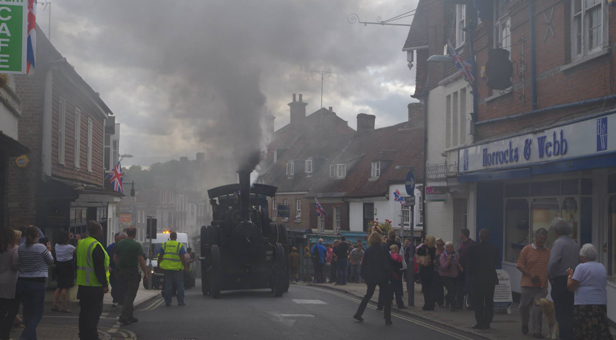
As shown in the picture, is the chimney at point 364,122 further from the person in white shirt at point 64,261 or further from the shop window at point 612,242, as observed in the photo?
the person in white shirt at point 64,261

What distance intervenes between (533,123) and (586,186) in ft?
6.99

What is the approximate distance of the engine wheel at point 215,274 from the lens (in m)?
16.5

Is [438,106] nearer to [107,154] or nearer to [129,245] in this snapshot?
[129,245]

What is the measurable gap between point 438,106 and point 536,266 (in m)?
12.6

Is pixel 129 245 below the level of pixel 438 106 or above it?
below

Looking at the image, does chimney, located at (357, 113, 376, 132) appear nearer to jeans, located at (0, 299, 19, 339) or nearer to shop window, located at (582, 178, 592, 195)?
shop window, located at (582, 178, 592, 195)

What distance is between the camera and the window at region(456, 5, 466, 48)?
65.4 feet

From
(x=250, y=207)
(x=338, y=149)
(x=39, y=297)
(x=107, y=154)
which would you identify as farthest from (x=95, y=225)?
(x=338, y=149)

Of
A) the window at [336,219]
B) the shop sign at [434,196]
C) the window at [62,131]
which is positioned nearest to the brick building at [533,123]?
the shop sign at [434,196]

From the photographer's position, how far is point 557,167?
12656mm

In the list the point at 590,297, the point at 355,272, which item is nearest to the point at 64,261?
the point at 590,297

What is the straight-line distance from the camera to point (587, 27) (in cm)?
1278

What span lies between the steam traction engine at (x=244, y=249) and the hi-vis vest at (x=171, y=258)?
5.95 feet

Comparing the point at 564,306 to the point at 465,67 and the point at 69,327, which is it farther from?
the point at 465,67
